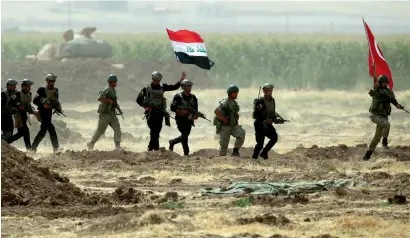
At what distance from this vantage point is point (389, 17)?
4843 inches

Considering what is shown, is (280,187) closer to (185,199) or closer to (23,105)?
(185,199)

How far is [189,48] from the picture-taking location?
32406 millimetres

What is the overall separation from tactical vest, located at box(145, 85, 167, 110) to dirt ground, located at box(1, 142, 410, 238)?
1404mm

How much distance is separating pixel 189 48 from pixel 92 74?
1294 inches

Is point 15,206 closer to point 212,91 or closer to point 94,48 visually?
point 212,91

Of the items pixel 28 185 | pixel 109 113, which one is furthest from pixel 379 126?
pixel 28 185

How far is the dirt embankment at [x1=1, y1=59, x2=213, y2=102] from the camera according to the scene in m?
62.6

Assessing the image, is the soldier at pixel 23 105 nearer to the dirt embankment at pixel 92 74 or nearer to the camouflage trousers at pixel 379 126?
the camouflage trousers at pixel 379 126

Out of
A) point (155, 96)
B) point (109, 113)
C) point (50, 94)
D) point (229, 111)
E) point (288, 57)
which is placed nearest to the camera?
point (229, 111)

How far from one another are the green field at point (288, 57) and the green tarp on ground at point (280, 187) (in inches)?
1884

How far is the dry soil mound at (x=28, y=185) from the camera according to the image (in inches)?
777

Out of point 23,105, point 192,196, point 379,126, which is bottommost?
point 192,196

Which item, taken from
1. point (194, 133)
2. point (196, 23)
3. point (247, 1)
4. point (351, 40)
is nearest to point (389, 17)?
point (196, 23)

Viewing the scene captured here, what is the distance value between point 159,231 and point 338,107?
138 feet
